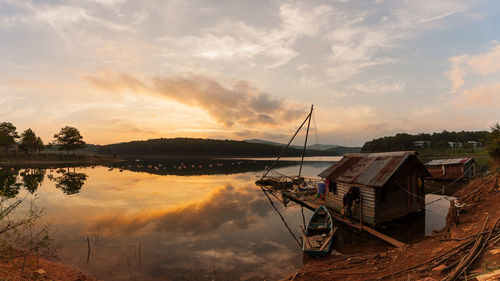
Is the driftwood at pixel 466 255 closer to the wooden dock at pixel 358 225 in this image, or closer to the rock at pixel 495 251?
the rock at pixel 495 251

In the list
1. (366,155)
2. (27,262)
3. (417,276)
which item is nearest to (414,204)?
(366,155)

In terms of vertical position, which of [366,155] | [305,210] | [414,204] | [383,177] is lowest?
[305,210]

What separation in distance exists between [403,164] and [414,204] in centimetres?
425

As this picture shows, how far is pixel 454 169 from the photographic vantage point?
131 ft

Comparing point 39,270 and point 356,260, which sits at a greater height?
point 39,270

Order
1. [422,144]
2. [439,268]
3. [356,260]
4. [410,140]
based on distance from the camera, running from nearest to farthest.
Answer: [439,268] < [356,260] < [422,144] < [410,140]

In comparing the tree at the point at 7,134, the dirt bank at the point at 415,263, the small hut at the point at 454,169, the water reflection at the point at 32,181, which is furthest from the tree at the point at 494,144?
the tree at the point at 7,134

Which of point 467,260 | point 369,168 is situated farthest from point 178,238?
point 369,168

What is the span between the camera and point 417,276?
7.79m

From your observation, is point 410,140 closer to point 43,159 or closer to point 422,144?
point 422,144

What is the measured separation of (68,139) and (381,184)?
116m

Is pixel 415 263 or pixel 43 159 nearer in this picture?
pixel 415 263

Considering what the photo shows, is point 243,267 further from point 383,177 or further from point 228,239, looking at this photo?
point 383,177

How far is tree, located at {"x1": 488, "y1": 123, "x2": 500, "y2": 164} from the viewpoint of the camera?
27045 millimetres
